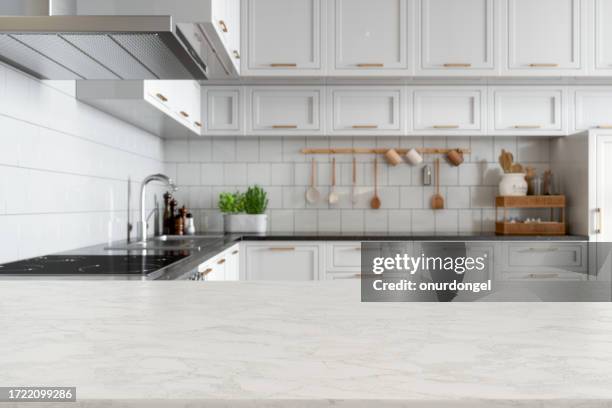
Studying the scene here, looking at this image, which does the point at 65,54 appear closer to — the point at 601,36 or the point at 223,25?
the point at 223,25

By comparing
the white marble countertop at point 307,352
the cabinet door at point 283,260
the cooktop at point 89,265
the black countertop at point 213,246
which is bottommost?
the cabinet door at point 283,260

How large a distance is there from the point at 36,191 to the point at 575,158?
3218 mm

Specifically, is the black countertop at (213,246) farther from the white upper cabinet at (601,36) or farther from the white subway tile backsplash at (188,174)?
the white upper cabinet at (601,36)

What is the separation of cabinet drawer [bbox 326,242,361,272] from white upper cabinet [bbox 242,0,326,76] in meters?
1.10

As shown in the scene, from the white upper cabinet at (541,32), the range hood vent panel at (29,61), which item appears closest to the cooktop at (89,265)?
the range hood vent panel at (29,61)

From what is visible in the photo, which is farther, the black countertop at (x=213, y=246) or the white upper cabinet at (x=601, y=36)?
the white upper cabinet at (x=601, y=36)

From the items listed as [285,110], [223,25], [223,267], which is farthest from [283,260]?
[223,25]

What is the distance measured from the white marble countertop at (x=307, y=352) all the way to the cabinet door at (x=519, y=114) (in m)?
3.19

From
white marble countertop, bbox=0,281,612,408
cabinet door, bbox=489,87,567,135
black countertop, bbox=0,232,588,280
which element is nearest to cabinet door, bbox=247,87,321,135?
black countertop, bbox=0,232,588,280

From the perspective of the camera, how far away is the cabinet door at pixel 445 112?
3.87m

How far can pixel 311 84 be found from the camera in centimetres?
388

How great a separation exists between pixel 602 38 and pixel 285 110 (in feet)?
6.81

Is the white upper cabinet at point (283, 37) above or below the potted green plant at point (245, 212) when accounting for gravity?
above

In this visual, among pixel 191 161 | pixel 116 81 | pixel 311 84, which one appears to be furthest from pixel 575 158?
pixel 116 81
